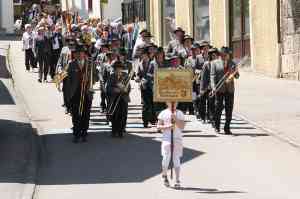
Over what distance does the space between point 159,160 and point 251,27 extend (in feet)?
49.3

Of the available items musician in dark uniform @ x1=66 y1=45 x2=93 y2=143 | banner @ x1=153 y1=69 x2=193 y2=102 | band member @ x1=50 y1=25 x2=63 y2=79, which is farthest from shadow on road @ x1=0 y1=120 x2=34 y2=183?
band member @ x1=50 y1=25 x2=63 y2=79

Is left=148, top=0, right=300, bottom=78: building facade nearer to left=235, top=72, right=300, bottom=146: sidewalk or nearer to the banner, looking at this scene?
left=235, top=72, right=300, bottom=146: sidewalk

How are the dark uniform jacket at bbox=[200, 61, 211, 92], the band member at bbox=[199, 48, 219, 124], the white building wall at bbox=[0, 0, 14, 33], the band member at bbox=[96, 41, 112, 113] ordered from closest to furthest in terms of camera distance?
the band member at bbox=[199, 48, 219, 124] < the dark uniform jacket at bbox=[200, 61, 211, 92] < the band member at bbox=[96, 41, 112, 113] < the white building wall at bbox=[0, 0, 14, 33]

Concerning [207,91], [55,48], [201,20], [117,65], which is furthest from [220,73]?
[201,20]

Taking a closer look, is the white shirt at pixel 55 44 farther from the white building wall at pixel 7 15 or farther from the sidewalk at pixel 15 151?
the white building wall at pixel 7 15

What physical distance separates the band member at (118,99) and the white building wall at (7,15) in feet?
135

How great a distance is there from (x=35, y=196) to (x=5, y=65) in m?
24.6

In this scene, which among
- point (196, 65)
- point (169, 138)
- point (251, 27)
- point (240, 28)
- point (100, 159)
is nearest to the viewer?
point (169, 138)

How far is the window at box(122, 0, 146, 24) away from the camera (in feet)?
139

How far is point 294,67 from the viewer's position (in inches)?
1088

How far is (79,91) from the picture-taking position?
1800cm

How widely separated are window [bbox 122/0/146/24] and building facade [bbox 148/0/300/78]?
10.8 ft

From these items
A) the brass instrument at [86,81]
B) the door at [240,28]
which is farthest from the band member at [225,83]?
the door at [240,28]

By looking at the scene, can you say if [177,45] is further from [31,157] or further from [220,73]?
[31,157]
